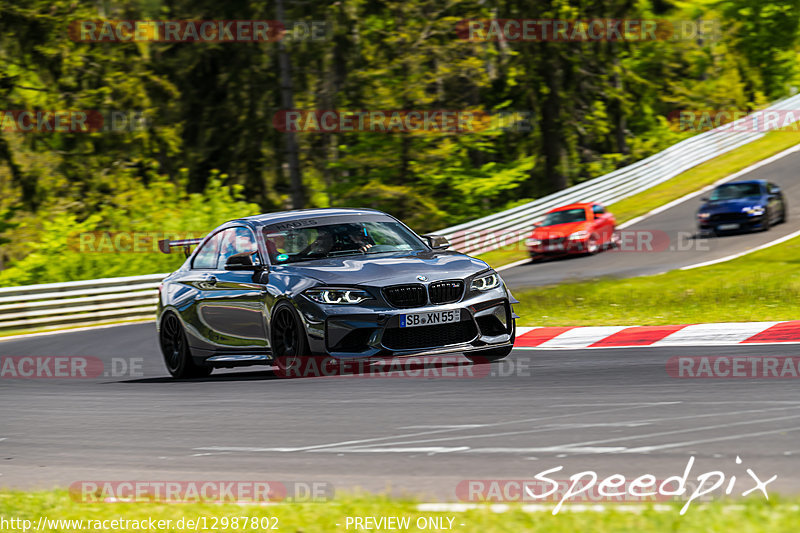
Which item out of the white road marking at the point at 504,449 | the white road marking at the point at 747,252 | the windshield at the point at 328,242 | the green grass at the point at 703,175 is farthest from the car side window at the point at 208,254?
the green grass at the point at 703,175

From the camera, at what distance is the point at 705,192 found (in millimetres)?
34406

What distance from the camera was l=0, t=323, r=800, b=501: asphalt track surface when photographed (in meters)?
5.87

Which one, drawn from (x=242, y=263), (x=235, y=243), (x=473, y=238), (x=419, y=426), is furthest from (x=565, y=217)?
(x=419, y=426)

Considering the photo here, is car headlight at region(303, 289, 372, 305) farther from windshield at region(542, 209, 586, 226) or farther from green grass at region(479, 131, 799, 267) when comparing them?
green grass at region(479, 131, 799, 267)

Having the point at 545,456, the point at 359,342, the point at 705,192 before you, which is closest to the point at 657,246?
the point at 705,192

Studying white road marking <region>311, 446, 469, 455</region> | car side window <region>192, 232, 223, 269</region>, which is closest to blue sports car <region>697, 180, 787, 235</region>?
car side window <region>192, 232, 223, 269</region>

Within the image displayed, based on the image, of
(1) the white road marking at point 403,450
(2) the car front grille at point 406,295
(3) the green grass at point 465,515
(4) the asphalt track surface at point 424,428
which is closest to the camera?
(3) the green grass at point 465,515

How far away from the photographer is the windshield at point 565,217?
2872 cm

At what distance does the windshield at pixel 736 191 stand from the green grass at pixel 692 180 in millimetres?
4833

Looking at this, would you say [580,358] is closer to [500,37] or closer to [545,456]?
[545,456]

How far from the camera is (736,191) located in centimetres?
2773

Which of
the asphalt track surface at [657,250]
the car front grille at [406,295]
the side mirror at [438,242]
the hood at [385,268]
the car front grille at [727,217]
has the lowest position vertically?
the asphalt track surface at [657,250]

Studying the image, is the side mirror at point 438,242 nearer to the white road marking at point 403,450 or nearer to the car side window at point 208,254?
the car side window at point 208,254

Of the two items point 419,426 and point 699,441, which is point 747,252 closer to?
point 419,426
